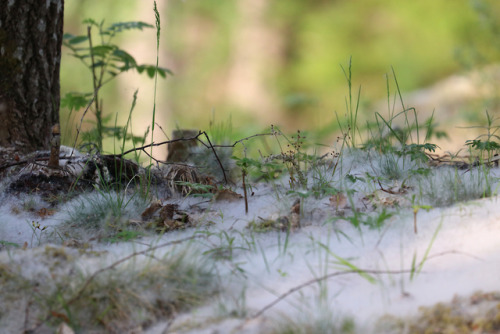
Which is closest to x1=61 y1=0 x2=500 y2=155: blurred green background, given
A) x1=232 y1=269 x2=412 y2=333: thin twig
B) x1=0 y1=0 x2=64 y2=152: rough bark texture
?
x1=0 y1=0 x2=64 y2=152: rough bark texture

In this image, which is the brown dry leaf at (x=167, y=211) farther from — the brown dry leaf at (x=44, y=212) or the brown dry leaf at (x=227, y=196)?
the brown dry leaf at (x=44, y=212)

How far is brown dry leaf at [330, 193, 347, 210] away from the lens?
213 centimetres

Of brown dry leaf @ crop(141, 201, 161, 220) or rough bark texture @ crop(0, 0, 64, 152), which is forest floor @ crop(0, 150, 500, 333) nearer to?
brown dry leaf @ crop(141, 201, 161, 220)

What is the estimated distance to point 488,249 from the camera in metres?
1.55

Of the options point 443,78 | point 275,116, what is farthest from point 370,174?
point 443,78

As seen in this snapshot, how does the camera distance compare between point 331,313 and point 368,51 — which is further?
point 368,51

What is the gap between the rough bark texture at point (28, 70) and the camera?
2.64m

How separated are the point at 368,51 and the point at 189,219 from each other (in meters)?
9.00

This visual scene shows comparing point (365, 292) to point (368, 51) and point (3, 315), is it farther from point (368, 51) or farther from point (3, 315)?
point (368, 51)

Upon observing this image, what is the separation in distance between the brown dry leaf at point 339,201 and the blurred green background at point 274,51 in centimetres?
726

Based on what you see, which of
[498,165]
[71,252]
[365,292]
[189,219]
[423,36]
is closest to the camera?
[365,292]

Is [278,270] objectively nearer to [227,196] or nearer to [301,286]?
[301,286]

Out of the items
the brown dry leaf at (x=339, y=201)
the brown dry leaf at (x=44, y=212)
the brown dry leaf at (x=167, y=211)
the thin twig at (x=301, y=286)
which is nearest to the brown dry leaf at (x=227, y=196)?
the brown dry leaf at (x=167, y=211)

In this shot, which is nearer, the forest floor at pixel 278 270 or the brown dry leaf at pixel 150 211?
the forest floor at pixel 278 270
